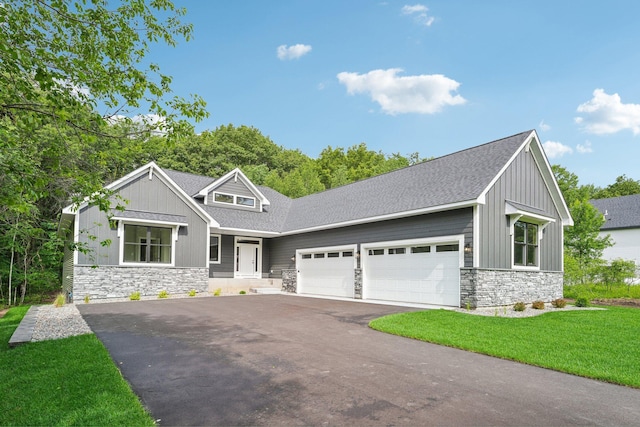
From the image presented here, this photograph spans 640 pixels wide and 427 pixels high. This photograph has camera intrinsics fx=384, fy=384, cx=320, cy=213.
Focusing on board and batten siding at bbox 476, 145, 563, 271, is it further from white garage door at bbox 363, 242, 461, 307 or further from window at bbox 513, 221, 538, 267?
white garage door at bbox 363, 242, 461, 307

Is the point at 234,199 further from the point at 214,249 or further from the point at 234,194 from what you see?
the point at 214,249

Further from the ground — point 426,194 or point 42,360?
point 426,194

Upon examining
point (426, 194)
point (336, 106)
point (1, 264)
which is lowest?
point (1, 264)

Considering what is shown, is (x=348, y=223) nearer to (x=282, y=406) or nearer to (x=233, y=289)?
(x=233, y=289)

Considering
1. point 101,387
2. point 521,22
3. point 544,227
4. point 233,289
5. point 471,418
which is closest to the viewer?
point 471,418

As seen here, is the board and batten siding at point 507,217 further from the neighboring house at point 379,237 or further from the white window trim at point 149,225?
the white window trim at point 149,225

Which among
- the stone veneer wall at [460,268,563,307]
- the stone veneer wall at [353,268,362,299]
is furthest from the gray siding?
the stone veneer wall at [460,268,563,307]

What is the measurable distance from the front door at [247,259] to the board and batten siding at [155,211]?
323 cm

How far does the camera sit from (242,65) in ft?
45.9

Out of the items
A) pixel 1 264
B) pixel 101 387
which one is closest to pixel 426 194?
pixel 101 387

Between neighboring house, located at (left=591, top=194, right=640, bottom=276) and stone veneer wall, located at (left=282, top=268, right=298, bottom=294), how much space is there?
933 inches

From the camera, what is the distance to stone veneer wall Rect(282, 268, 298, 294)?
64.4 ft

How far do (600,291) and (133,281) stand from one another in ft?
70.3

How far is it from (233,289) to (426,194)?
35.0ft
